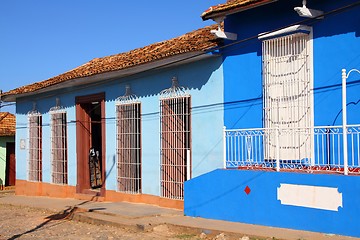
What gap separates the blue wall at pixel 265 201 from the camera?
25.7 feet

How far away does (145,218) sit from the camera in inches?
442

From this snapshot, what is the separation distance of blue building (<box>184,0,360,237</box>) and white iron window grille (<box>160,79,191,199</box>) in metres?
1.36

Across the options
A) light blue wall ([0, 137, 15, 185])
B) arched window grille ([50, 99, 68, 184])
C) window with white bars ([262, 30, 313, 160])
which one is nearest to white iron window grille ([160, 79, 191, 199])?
window with white bars ([262, 30, 313, 160])

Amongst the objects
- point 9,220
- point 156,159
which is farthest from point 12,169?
point 156,159

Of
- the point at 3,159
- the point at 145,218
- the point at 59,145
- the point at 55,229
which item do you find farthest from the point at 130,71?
the point at 3,159

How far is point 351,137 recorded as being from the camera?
336 inches

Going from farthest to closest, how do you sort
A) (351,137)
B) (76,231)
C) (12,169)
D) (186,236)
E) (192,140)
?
(12,169), (192,140), (76,231), (186,236), (351,137)

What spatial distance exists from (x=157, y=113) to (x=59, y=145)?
5571 millimetres

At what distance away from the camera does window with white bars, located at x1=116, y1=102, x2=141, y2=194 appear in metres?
13.8

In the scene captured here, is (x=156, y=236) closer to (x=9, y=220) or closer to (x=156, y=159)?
(x=156, y=159)

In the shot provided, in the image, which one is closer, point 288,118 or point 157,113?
point 288,118

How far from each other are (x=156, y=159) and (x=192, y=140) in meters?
1.47

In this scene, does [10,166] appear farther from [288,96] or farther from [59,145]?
[288,96]

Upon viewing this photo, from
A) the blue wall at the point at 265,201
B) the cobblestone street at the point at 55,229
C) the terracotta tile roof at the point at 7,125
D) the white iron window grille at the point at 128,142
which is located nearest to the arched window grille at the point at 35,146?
the cobblestone street at the point at 55,229
